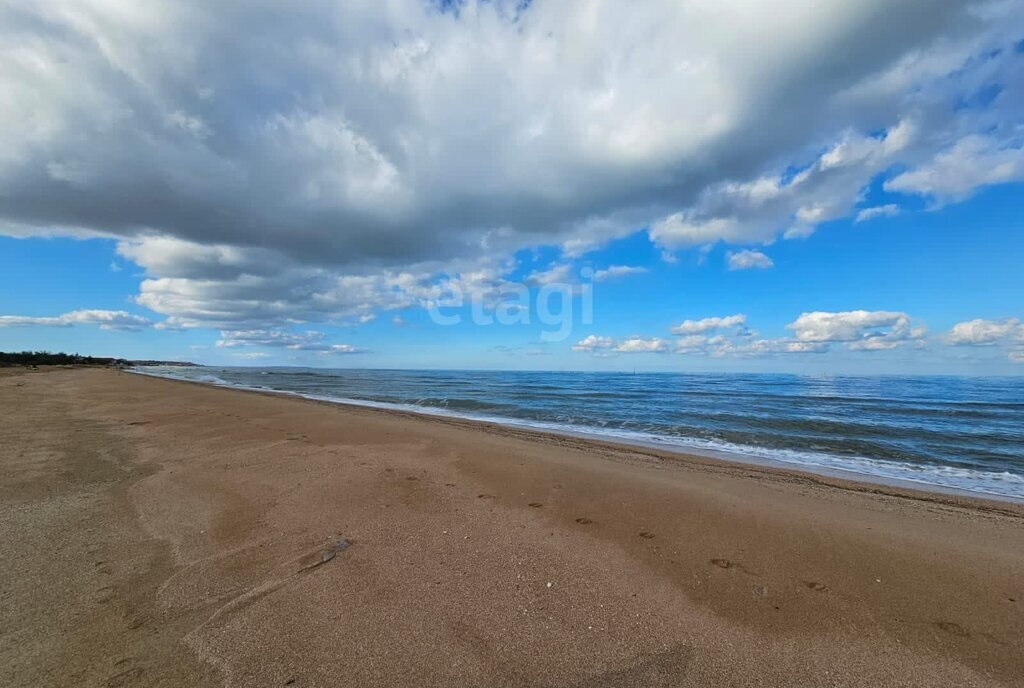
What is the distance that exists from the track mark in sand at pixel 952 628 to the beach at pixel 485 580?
0.02 m

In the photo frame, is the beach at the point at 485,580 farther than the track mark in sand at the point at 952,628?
No

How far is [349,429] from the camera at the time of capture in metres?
12.3

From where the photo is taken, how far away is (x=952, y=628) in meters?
3.36

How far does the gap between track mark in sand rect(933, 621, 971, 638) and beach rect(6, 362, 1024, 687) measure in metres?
0.02

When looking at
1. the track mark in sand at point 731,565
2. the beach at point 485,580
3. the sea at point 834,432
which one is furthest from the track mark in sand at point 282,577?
the sea at point 834,432

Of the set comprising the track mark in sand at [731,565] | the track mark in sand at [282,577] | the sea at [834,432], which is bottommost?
the sea at [834,432]

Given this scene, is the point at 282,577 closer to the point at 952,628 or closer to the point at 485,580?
the point at 485,580

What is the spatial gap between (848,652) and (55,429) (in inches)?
641

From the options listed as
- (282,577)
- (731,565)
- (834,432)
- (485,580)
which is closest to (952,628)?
(731,565)

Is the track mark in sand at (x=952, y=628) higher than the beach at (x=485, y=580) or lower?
lower

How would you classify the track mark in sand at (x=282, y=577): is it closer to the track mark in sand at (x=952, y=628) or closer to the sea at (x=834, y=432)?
the track mark in sand at (x=952, y=628)

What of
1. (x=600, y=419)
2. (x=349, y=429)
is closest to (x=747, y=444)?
(x=600, y=419)

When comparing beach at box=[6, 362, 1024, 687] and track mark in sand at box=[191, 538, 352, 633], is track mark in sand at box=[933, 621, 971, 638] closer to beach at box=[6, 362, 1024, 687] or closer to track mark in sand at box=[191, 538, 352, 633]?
beach at box=[6, 362, 1024, 687]

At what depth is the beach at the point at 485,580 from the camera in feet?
9.18
